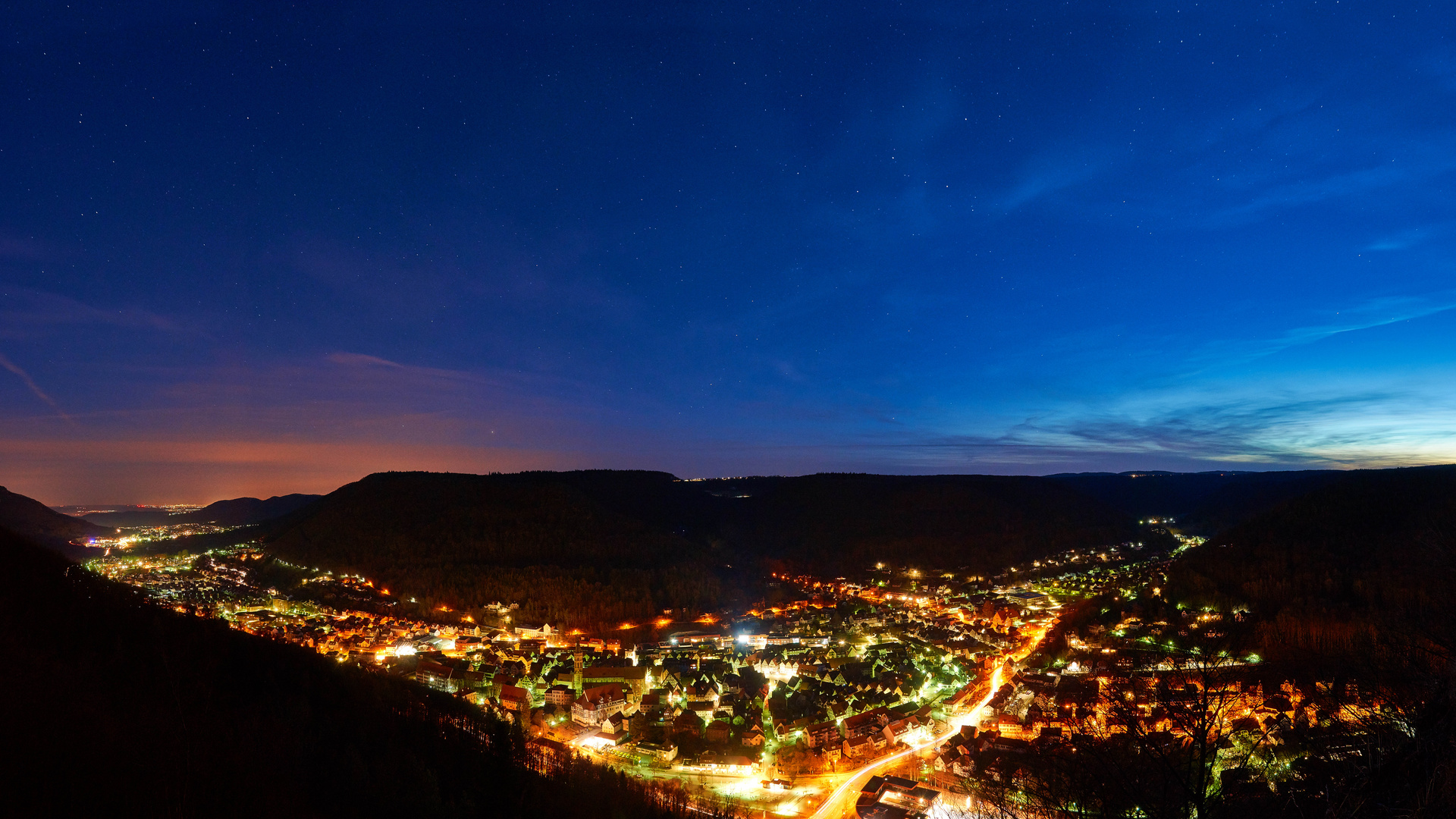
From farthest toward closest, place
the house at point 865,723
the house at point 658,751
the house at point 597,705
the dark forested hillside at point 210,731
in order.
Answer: the house at point 597,705, the house at point 865,723, the house at point 658,751, the dark forested hillside at point 210,731

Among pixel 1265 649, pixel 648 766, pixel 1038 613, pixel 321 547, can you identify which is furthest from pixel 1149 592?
pixel 321 547

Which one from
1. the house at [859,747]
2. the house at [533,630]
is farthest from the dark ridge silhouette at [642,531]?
the house at [859,747]

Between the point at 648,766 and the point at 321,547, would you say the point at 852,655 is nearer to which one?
the point at 648,766

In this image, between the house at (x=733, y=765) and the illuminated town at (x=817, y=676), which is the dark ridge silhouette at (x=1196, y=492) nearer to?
the illuminated town at (x=817, y=676)

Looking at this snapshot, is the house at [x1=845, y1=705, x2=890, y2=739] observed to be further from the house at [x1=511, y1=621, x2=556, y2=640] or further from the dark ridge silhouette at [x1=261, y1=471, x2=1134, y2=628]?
the dark ridge silhouette at [x1=261, y1=471, x2=1134, y2=628]

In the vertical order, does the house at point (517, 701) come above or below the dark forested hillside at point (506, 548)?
below

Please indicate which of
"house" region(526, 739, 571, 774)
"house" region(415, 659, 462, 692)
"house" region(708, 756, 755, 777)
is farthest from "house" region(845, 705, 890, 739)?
"house" region(415, 659, 462, 692)
